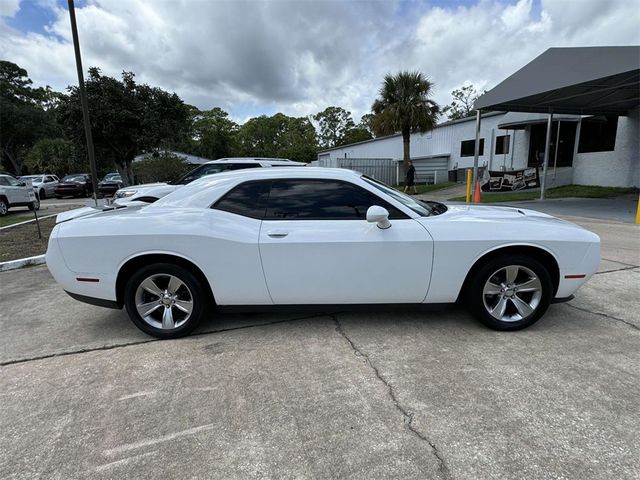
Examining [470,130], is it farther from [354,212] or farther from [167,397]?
[167,397]

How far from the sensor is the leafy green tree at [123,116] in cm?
1609

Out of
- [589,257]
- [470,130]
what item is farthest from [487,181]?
[589,257]

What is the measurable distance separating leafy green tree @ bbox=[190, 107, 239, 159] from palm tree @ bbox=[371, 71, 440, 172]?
43.5 meters

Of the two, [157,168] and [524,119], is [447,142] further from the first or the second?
[157,168]

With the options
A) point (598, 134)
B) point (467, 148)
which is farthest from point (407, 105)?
point (598, 134)

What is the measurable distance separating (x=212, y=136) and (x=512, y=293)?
209 ft

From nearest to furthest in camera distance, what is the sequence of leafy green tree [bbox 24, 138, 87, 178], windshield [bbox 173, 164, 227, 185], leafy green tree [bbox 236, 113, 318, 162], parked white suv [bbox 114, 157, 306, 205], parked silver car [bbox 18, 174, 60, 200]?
parked white suv [bbox 114, 157, 306, 205], windshield [bbox 173, 164, 227, 185], parked silver car [bbox 18, 174, 60, 200], leafy green tree [bbox 24, 138, 87, 178], leafy green tree [bbox 236, 113, 318, 162]

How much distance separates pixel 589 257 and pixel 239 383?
124 inches

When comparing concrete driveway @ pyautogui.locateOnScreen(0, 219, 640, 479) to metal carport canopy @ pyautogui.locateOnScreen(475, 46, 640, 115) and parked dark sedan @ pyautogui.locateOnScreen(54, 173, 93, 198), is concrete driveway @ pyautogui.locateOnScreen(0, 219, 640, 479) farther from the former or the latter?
parked dark sedan @ pyautogui.locateOnScreen(54, 173, 93, 198)

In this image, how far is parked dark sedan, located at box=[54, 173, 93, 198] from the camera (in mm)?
22094

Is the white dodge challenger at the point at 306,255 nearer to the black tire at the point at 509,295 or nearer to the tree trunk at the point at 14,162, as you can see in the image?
the black tire at the point at 509,295

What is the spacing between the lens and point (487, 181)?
18453mm

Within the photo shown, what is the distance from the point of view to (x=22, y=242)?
826cm

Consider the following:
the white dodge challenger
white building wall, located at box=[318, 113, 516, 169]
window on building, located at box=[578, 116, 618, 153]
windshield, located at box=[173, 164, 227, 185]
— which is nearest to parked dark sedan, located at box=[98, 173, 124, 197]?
windshield, located at box=[173, 164, 227, 185]
